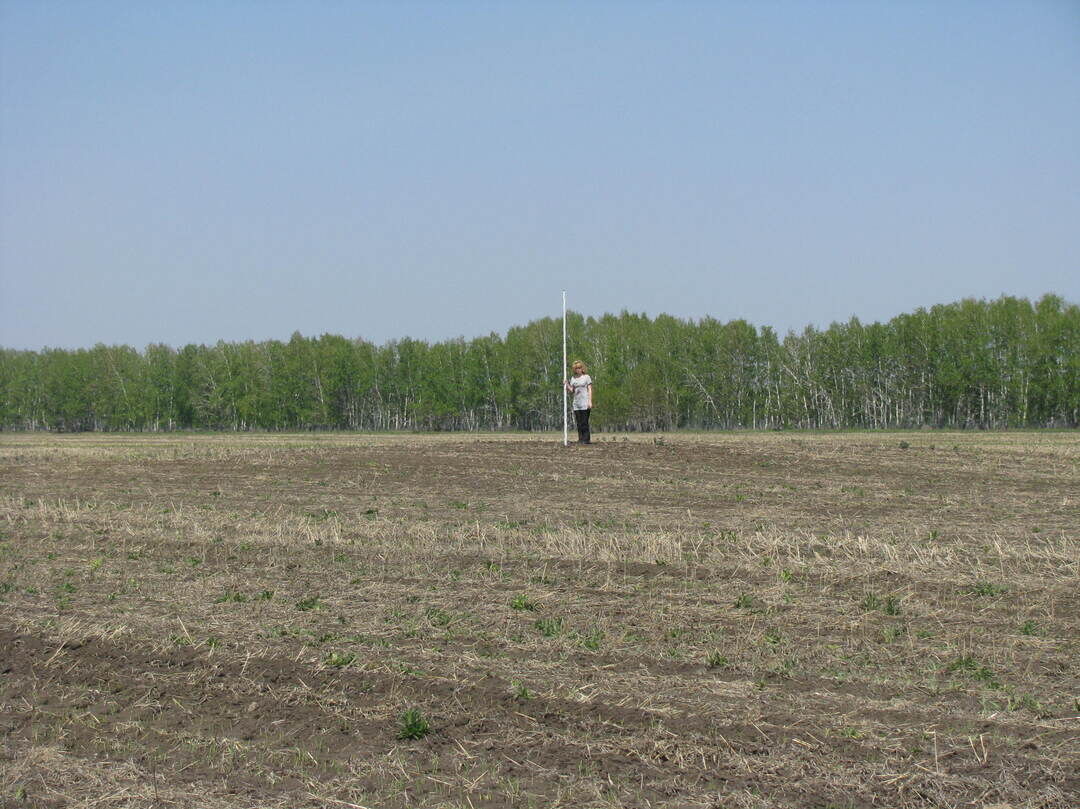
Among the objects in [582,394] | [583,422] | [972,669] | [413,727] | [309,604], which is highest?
[582,394]

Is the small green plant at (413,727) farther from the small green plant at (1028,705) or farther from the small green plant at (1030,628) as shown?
the small green plant at (1030,628)

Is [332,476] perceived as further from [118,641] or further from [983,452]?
[983,452]

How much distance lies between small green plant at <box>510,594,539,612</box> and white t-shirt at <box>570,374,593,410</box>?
52.7ft

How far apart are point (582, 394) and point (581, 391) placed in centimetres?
10

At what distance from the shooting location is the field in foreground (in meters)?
5.56

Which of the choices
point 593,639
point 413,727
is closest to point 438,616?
point 593,639

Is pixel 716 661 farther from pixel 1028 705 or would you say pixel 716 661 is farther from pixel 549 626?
pixel 1028 705

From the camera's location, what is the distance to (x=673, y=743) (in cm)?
586

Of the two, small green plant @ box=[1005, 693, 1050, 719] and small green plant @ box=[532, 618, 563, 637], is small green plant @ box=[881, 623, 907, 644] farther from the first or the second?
small green plant @ box=[532, 618, 563, 637]

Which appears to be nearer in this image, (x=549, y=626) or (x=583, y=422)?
(x=549, y=626)

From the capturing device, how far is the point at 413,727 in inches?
244

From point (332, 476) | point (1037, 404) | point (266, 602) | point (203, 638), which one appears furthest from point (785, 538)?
point (1037, 404)

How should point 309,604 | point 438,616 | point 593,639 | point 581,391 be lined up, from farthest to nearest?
1. point 581,391
2. point 309,604
3. point 438,616
4. point 593,639

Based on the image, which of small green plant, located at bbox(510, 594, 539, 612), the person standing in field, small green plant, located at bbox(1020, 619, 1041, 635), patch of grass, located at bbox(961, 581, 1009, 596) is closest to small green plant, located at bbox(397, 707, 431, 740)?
small green plant, located at bbox(510, 594, 539, 612)
